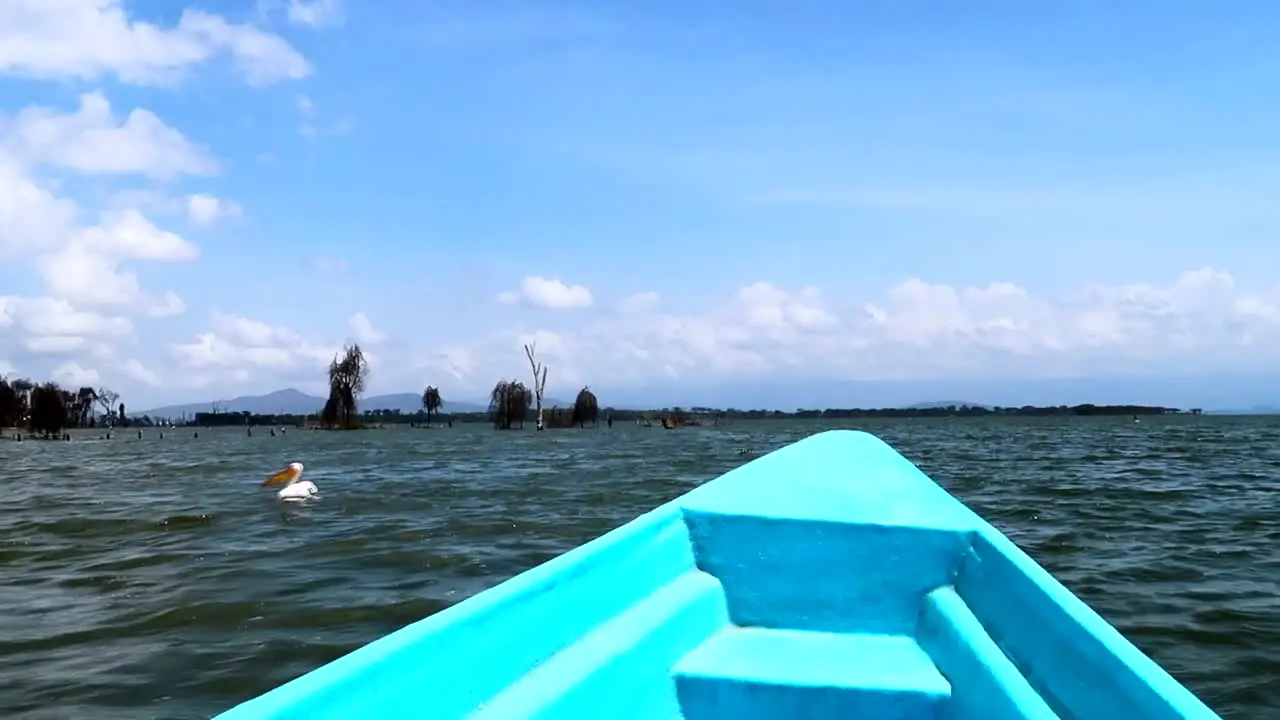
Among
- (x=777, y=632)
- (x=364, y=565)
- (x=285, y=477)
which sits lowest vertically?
(x=364, y=565)

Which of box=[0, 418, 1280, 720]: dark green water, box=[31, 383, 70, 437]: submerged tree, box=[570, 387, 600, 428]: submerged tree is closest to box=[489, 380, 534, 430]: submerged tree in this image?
box=[570, 387, 600, 428]: submerged tree

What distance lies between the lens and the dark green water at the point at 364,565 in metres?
4.41

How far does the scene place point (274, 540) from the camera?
28.8ft

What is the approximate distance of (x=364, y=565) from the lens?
283 inches

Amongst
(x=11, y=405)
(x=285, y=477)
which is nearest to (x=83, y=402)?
(x=11, y=405)

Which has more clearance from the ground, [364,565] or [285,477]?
[285,477]

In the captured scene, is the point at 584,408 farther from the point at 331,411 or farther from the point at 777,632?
the point at 777,632

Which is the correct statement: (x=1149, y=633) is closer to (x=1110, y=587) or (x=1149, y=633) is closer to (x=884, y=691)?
(x=1110, y=587)

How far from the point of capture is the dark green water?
4410mm

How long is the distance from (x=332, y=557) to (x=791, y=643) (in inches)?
233

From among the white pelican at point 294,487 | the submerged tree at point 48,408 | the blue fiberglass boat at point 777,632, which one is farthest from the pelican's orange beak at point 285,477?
the submerged tree at point 48,408

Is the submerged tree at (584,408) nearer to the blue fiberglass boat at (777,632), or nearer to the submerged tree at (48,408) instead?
the submerged tree at (48,408)

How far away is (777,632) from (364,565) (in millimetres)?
5238

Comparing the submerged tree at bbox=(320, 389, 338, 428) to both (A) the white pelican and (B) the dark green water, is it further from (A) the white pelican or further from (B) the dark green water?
(A) the white pelican
